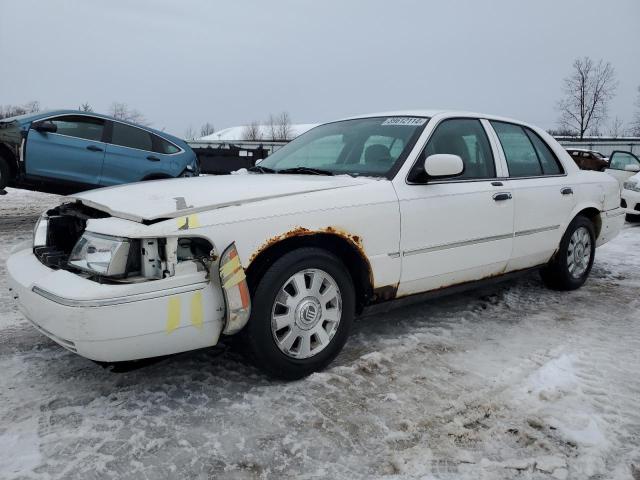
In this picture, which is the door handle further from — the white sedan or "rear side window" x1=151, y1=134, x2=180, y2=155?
"rear side window" x1=151, y1=134, x2=180, y2=155

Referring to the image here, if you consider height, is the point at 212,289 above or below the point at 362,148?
below

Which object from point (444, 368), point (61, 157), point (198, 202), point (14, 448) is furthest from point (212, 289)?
point (61, 157)

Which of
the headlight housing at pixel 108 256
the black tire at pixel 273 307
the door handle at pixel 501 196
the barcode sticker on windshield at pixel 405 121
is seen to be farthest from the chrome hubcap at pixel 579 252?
the headlight housing at pixel 108 256

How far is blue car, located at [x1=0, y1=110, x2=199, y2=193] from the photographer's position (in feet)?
23.5

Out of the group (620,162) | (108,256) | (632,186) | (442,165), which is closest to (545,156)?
(442,165)

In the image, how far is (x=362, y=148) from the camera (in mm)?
3590

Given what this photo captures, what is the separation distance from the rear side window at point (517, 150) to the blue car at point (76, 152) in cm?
578

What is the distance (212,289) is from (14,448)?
3.42ft

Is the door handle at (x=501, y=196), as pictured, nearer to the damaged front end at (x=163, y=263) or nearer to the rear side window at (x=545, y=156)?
the rear side window at (x=545, y=156)

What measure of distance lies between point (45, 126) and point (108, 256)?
5.94 meters

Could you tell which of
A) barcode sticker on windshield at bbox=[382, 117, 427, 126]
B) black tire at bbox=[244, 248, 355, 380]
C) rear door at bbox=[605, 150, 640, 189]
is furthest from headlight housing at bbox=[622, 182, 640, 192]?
black tire at bbox=[244, 248, 355, 380]

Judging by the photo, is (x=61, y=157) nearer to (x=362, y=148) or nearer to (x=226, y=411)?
(x=362, y=148)

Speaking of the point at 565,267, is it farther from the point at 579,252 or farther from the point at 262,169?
the point at 262,169

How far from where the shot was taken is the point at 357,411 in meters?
2.51
